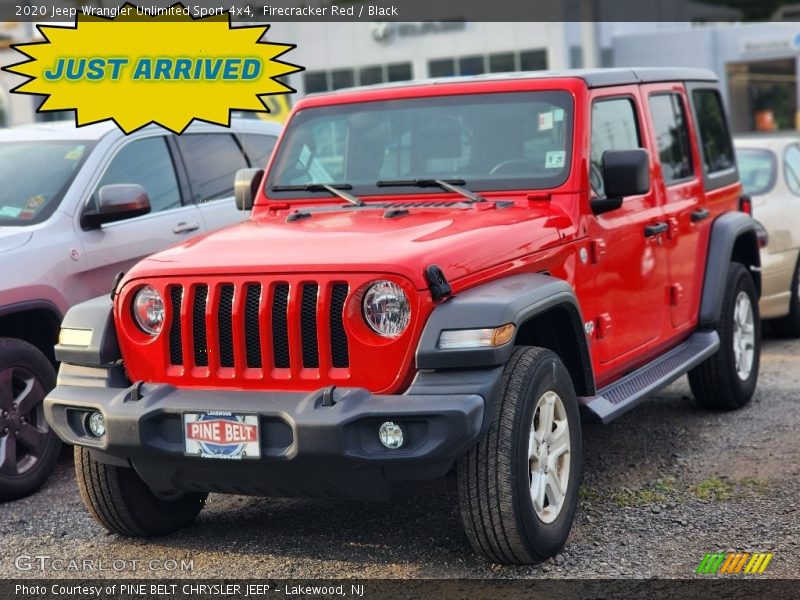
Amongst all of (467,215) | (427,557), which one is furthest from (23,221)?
(427,557)

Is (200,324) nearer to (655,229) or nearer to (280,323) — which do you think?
(280,323)

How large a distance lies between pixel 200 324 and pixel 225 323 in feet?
0.38

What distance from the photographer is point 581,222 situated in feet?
17.5

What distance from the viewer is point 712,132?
7309mm

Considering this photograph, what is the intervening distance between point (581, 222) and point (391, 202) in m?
0.88

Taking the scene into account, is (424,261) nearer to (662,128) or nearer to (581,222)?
(581,222)

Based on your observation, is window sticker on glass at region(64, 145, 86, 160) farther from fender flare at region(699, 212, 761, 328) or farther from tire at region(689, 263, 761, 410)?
tire at region(689, 263, 761, 410)

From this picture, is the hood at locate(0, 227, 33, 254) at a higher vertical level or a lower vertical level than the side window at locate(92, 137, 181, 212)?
lower

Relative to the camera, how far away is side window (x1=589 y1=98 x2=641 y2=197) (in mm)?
5629

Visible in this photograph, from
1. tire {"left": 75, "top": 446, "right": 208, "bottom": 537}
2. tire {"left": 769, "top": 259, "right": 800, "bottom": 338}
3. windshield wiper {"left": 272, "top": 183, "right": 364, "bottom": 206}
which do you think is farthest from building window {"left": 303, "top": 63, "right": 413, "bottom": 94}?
tire {"left": 75, "top": 446, "right": 208, "bottom": 537}

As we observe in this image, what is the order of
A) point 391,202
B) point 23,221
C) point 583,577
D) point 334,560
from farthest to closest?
point 23,221 < point 391,202 < point 334,560 < point 583,577

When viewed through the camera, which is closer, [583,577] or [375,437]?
[375,437]

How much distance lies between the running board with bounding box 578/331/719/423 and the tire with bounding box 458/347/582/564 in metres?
0.60

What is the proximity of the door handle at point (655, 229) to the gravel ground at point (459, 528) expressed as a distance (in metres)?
1.18
